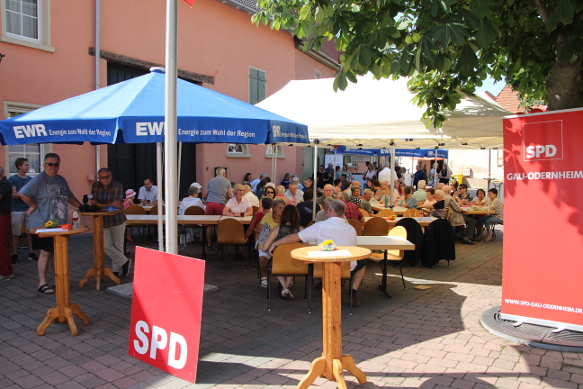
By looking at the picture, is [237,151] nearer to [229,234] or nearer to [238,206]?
[238,206]

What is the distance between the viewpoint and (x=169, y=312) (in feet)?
12.5

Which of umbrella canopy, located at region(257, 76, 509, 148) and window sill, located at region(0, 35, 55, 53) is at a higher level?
window sill, located at region(0, 35, 55, 53)

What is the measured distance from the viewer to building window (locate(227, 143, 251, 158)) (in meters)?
15.6

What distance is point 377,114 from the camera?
27.2 feet

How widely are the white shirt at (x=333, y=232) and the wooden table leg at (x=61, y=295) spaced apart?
8.18 ft

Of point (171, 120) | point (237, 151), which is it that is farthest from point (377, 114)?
point (237, 151)

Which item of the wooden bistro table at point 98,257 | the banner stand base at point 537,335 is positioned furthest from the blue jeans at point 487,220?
the wooden bistro table at point 98,257

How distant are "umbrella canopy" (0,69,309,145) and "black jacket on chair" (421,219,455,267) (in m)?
3.57

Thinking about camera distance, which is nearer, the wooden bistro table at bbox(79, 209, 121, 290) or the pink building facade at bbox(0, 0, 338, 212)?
the wooden bistro table at bbox(79, 209, 121, 290)

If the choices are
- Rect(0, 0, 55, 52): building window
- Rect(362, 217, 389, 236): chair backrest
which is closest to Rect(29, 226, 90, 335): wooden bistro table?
Rect(362, 217, 389, 236): chair backrest

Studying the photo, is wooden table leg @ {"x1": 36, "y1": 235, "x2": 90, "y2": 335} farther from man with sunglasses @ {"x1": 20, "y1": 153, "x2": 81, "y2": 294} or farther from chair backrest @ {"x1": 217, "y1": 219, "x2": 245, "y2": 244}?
chair backrest @ {"x1": 217, "y1": 219, "x2": 245, "y2": 244}

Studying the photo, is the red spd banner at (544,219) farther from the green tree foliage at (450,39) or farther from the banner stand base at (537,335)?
the green tree foliage at (450,39)

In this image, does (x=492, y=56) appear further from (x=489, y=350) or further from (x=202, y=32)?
(x=202, y=32)

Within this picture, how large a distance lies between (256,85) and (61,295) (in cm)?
1305
